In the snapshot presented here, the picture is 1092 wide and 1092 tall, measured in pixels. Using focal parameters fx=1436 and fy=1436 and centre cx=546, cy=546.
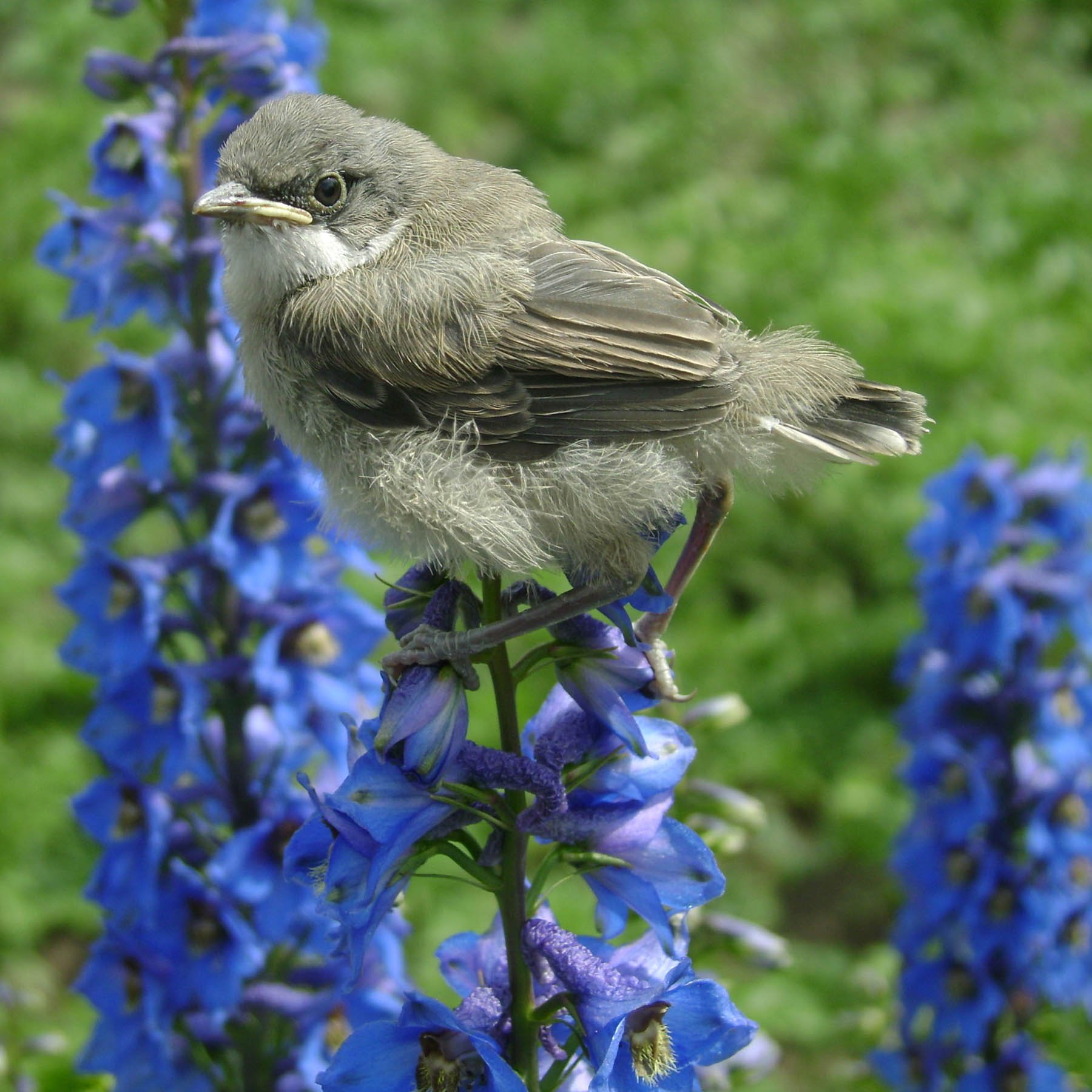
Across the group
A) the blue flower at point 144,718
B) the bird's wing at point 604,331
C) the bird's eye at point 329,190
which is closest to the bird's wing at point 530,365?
the bird's wing at point 604,331

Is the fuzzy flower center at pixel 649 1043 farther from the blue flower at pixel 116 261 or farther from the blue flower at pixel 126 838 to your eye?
the blue flower at pixel 116 261

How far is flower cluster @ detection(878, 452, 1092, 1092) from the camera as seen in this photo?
10.9ft

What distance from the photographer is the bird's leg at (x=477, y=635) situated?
1824mm

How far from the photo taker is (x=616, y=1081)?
173cm

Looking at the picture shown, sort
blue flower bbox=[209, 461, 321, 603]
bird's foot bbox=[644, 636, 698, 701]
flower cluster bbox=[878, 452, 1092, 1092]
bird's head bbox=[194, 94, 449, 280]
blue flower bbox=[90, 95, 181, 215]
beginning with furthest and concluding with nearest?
flower cluster bbox=[878, 452, 1092, 1092] → blue flower bbox=[90, 95, 181, 215] → blue flower bbox=[209, 461, 321, 603] → bird's head bbox=[194, 94, 449, 280] → bird's foot bbox=[644, 636, 698, 701]

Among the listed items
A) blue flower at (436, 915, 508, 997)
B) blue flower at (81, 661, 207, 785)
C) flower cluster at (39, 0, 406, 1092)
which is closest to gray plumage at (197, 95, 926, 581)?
flower cluster at (39, 0, 406, 1092)

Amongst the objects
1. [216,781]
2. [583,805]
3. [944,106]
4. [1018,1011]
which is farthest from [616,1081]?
[944,106]

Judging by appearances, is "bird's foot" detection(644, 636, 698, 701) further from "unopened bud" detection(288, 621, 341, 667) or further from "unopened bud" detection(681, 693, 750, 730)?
"unopened bud" detection(288, 621, 341, 667)

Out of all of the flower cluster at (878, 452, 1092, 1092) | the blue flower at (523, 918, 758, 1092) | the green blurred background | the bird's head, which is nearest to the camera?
the blue flower at (523, 918, 758, 1092)

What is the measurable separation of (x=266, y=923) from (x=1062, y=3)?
314 inches

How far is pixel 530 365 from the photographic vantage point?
2271 millimetres

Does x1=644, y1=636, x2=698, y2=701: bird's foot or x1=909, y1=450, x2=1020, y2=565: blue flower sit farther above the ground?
x1=644, y1=636, x2=698, y2=701: bird's foot

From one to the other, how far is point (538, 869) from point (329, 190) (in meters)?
1.25

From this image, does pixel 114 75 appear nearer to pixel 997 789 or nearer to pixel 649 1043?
pixel 649 1043
